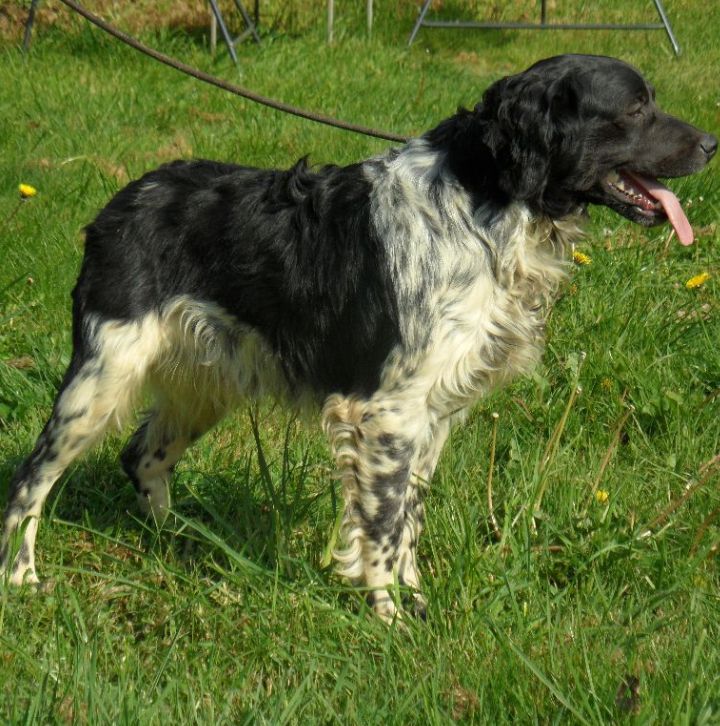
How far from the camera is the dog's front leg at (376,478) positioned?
11.3 ft

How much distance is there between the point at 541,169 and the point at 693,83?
6.16 m

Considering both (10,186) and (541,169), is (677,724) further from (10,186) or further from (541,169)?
(10,186)

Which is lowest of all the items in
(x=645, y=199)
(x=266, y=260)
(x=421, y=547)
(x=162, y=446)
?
(x=162, y=446)

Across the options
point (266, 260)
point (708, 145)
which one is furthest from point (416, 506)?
point (708, 145)

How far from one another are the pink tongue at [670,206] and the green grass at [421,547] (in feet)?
2.22

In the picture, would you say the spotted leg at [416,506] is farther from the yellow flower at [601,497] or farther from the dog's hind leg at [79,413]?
the dog's hind leg at [79,413]

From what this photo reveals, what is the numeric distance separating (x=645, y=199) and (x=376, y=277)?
2.57ft

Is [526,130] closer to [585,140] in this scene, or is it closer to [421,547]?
[585,140]

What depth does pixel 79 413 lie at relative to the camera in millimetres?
3723

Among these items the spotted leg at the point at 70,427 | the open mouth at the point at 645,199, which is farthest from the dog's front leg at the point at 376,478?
the open mouth at the point at 645,199

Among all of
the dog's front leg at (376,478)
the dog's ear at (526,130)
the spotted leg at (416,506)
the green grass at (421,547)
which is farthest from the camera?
the spotted leg at (416,506)

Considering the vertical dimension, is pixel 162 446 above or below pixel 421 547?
below

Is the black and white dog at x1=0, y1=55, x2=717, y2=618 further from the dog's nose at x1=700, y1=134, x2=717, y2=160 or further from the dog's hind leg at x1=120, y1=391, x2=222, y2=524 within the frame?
the dog's hind leg at x1=120, y1=391, x2=222, y2=524

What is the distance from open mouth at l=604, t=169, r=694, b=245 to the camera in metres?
3.42
